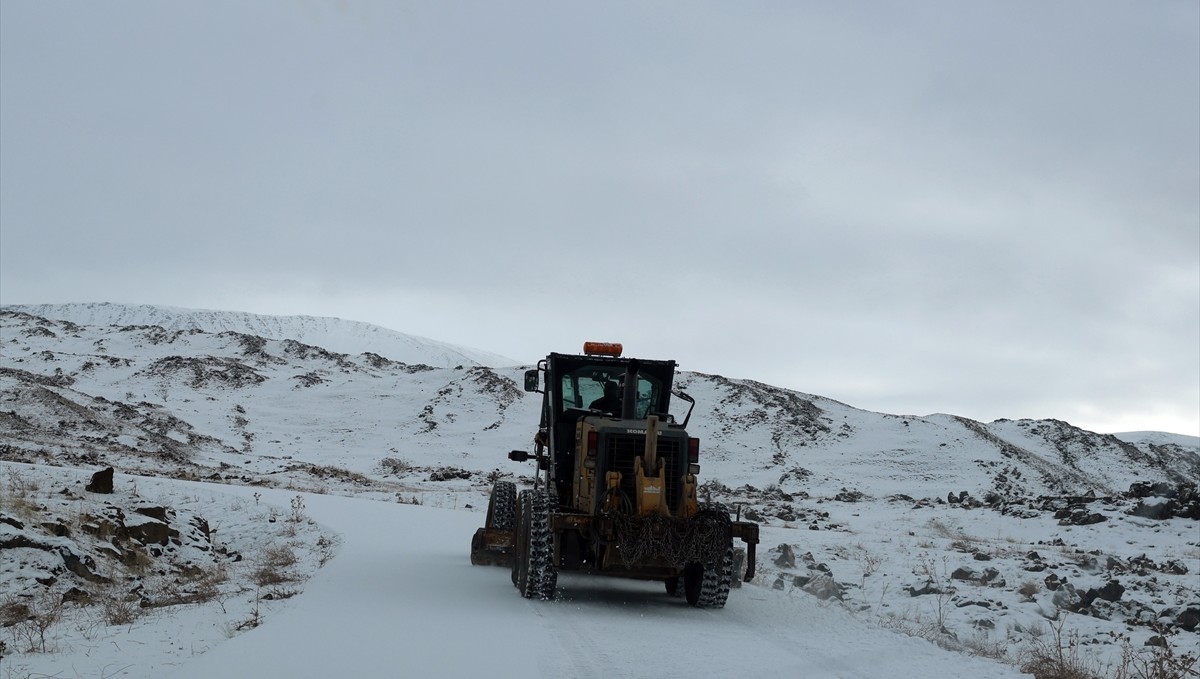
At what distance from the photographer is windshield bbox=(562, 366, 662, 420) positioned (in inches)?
462

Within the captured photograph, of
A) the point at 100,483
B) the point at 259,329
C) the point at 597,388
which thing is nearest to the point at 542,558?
the point at 597,388

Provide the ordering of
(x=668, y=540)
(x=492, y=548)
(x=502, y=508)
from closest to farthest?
(x=668, y=540) → (x=492, y=548) → (x=502, y=508)

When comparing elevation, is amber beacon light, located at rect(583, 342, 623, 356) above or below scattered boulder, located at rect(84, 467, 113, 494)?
above

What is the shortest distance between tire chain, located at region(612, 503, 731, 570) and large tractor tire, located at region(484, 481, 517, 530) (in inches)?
174

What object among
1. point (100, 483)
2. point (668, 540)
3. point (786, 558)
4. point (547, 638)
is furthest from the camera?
point (100, 483)

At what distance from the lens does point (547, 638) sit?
7.43 metres

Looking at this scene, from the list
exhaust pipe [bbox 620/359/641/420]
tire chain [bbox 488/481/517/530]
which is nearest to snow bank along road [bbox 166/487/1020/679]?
tire chain [bbox 488/481/517/530]

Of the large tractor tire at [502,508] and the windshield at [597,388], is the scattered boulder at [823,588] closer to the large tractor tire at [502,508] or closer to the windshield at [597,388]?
the windshield at [597,388]

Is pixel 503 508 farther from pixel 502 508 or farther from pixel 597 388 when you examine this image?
pixel 597 388

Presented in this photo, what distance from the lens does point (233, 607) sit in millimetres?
8984

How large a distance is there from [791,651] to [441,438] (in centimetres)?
5091

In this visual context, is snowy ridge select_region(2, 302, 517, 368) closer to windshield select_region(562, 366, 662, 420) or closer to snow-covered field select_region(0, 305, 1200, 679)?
snow-covered field select_region(0, 305, 1200, 679)

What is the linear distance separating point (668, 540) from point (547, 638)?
7.36ft

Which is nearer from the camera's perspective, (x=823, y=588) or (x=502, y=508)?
(x=823, y=588)
